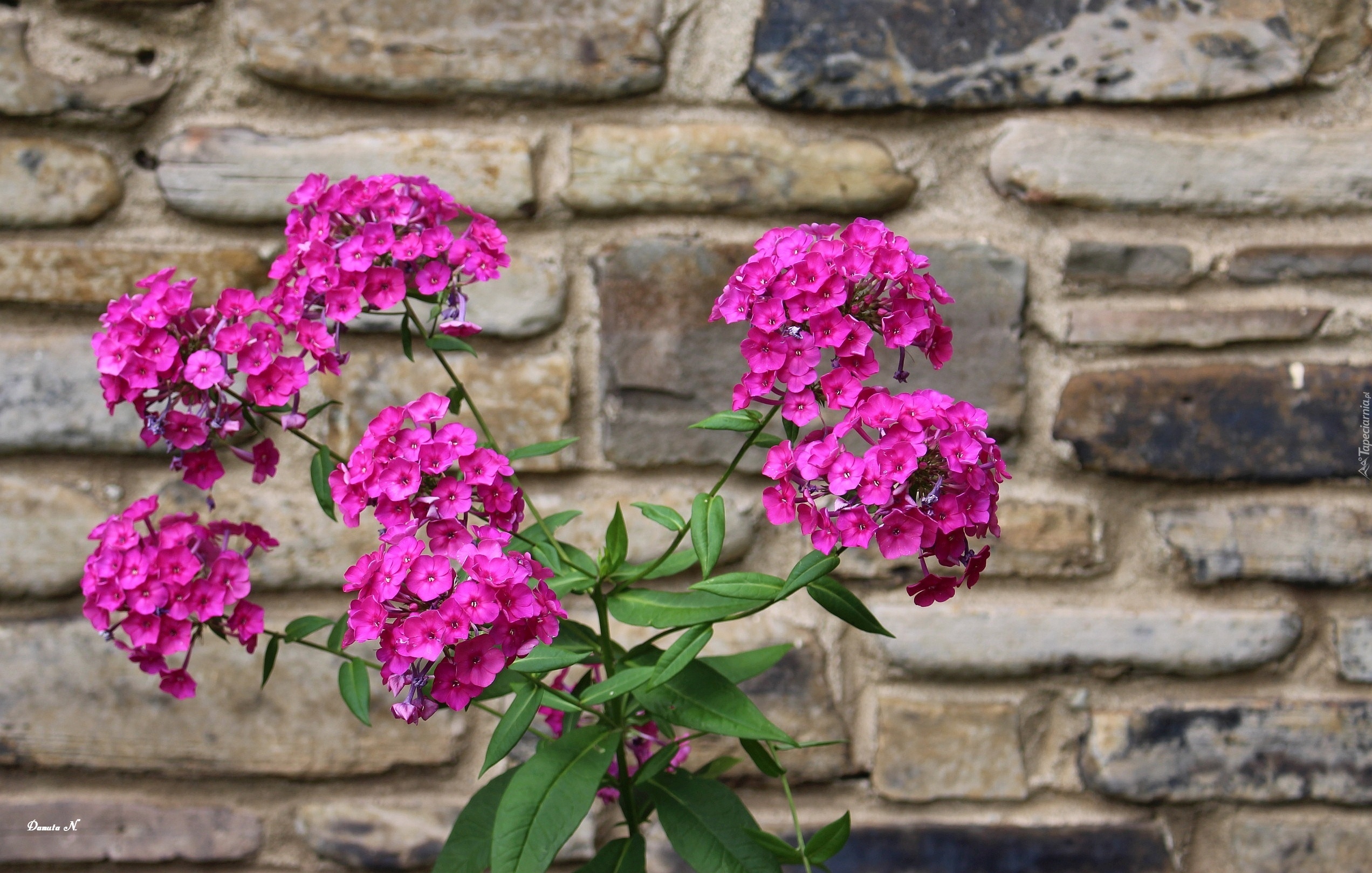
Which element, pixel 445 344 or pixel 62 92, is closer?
pixel 445 344

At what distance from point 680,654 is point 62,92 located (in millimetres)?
1060

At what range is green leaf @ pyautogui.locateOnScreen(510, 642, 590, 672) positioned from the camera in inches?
29.3

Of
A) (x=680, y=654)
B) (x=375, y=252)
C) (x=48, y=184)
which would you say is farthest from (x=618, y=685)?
(x=48, y=184)

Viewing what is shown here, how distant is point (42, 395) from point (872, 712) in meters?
1.11

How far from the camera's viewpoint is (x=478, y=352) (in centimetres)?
125

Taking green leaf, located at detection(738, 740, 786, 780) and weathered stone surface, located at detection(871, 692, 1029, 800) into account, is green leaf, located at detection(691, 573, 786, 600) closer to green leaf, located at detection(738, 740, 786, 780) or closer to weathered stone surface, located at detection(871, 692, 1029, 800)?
green leaf, located at detection(738, 740, 786, 780)

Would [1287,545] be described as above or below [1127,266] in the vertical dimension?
below

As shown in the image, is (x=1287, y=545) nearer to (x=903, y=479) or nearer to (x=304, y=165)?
(x=903, y=479)

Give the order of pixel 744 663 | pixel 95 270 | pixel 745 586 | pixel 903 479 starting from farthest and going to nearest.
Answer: pixel 95 270, pixel 744 663, pixel 745 586, pixel 903 479

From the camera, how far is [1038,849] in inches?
49.2

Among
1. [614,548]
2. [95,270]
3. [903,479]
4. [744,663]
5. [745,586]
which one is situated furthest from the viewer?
[95,270]

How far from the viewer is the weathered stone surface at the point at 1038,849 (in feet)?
4.10

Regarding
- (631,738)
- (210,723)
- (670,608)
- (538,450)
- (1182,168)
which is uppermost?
(1182,168)

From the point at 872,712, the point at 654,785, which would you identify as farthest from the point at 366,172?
the point at 872,712
